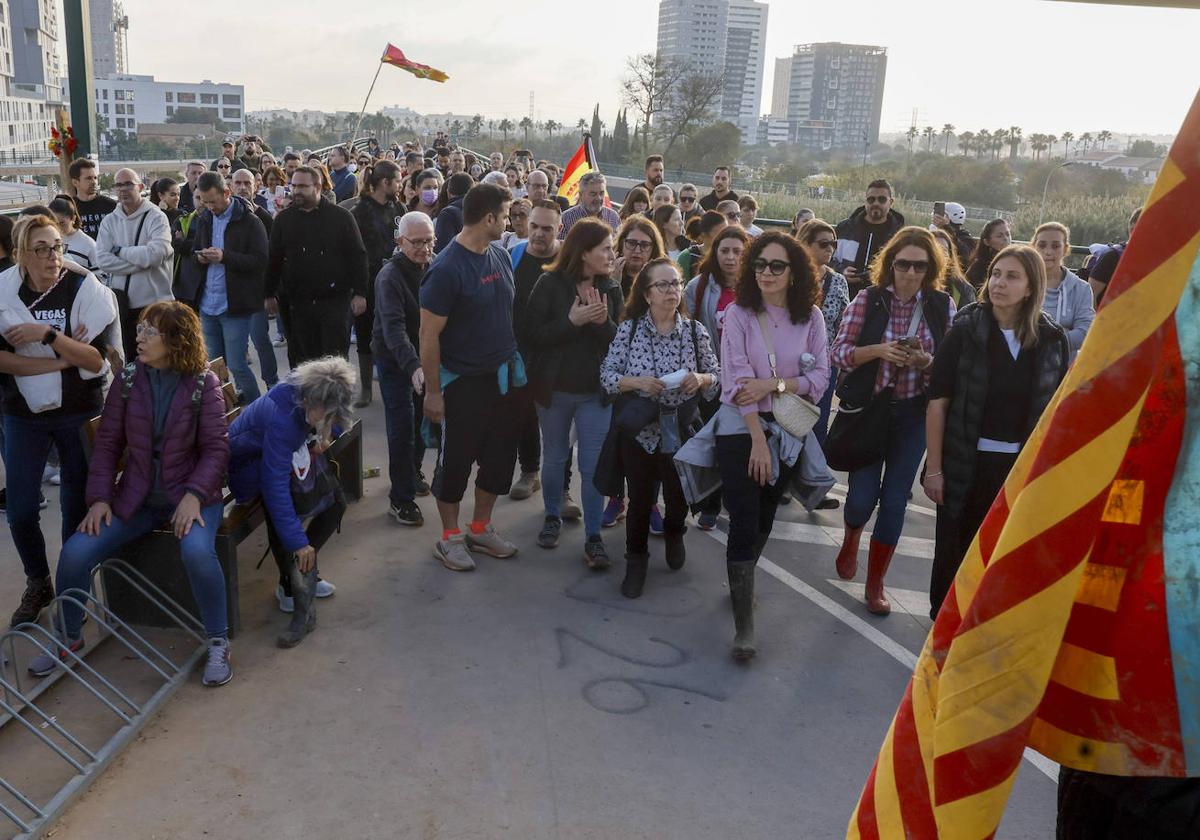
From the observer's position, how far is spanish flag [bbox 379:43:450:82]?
24.5 meters

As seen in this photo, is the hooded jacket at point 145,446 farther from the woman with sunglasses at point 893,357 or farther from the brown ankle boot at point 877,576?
the brown ankle boot at point 877,576

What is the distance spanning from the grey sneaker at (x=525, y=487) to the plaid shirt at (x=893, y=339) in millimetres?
2528

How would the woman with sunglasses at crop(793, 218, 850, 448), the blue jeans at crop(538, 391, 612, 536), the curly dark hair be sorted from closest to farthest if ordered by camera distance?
the curly dark hair, the blue jeans at crop(538, 391, 612, 536), the woman with sunglasses at crop(793, 218, 850, 448)

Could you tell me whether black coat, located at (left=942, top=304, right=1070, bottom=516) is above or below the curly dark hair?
below

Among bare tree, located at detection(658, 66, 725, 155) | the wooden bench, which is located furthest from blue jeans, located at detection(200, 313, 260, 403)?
bare tree, located at detection(658, 66, 725, 155)

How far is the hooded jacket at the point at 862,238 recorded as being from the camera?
9117 mm

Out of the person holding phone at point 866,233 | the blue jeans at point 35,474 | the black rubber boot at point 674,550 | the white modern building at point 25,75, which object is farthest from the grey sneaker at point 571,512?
the white modern building at point 25,75

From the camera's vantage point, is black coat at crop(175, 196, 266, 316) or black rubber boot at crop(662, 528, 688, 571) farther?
black coat at crop(175, 196, 266, 316)

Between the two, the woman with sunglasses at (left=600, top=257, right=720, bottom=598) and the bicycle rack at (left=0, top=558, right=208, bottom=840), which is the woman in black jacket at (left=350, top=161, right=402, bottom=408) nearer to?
the woman with sunglasses at (left=600, top=257, right=720, bottom=598)

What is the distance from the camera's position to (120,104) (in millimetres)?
170625

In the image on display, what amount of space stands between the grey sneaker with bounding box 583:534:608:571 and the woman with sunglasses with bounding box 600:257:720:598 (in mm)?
244

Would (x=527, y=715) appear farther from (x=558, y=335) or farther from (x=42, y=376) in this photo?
(x=42, y=376)

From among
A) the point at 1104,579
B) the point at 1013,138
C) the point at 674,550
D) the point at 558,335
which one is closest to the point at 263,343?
the point at 558,335

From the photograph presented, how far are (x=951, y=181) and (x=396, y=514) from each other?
60276mm
